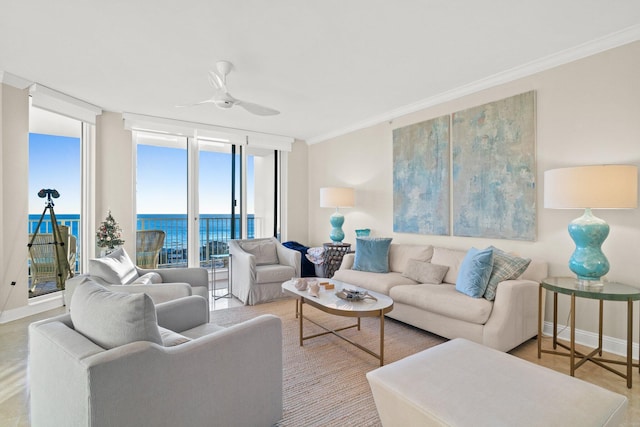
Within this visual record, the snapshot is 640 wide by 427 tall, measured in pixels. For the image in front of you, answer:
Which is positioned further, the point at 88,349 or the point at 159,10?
the point at 159,10

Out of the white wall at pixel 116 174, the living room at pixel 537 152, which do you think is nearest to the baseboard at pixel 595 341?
the living room at pixel 537 152

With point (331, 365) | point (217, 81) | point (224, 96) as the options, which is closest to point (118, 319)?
point (331, 365)

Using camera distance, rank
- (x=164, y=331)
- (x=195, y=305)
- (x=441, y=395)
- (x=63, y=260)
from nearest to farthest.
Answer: (x=441, y=395) → (x=164, y=331) → (x=195, y=305) → (x=63, y=260)

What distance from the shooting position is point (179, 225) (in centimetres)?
544

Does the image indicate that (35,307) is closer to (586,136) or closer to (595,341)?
(595,341)

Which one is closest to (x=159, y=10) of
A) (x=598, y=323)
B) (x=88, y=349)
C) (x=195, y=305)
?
(x=195, y=305)

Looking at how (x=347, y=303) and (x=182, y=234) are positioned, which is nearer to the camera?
(x=347, y=303)

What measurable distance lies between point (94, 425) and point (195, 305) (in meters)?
1.04

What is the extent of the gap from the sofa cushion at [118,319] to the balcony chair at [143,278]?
3.15 feet

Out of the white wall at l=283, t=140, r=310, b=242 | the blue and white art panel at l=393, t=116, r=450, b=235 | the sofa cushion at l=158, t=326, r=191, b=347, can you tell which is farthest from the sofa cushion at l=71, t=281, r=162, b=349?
the white wall at l=283, t=140, r=310, b=242

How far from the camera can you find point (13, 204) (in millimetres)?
3514

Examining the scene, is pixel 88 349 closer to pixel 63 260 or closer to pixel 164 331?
pixel 164 331

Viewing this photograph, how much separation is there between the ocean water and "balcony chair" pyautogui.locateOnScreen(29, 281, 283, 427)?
369 centimetres

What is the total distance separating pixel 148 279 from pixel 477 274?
2.89m
